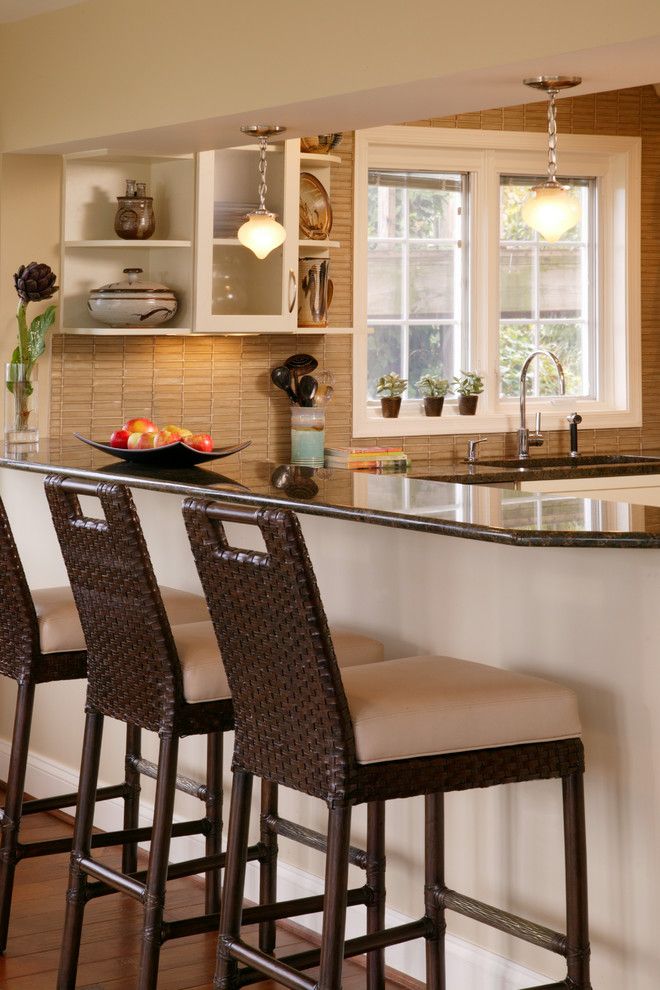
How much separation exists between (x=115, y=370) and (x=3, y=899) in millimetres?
2301

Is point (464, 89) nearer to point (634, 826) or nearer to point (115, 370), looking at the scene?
point (634, 826)

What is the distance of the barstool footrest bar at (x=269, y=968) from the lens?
2.35 metres

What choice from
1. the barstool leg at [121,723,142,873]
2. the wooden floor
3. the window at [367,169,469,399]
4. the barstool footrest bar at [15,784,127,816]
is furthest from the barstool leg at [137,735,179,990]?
the window at [367,169,469,399]

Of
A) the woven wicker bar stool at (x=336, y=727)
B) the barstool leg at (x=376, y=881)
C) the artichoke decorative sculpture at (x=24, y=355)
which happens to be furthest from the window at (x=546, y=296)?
the woven wicker bar stool at (x=336, y=727)

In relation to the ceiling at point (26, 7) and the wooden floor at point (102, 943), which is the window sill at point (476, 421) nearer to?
the ceiling at point (26, 7)

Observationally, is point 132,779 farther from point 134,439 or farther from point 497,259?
point 497,259

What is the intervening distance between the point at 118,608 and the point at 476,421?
3.31 meters

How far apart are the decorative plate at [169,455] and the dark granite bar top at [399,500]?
33mm

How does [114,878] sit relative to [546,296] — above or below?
below

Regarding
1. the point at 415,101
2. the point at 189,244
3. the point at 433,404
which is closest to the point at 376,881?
the point at 415,101

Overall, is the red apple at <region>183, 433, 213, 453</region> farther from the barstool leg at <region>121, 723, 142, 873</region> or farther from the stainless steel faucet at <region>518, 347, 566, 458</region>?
the stainless steel faucet at <region>518, 347, 566, 458</region>

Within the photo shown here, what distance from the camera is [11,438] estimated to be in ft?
14.0

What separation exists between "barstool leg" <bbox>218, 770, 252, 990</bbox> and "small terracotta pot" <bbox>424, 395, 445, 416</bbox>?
3.45 metres

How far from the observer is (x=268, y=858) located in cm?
319
